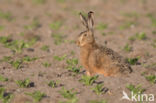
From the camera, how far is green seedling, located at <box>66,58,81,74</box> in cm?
634

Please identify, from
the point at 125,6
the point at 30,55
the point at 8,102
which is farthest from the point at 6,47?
the point at 125,6

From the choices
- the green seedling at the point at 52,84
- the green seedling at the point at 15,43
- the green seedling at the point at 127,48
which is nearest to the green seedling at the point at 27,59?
the green seedling at the point at 15,43

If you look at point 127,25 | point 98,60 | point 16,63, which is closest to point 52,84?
point 98,60

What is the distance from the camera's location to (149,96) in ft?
17.2

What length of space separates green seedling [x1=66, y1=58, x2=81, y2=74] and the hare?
7.5 inches

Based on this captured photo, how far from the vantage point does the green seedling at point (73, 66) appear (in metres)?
6.34

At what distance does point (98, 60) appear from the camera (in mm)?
6109

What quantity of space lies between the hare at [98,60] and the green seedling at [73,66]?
191 millimetres

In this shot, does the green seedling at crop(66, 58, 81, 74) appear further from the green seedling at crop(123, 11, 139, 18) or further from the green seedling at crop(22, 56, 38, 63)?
the green seedling at crop(123, 11, 139, 18)

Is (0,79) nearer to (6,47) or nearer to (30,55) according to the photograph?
(30,55)

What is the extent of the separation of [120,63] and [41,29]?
4.90 metres

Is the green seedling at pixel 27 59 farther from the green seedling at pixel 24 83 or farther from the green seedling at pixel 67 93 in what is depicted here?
the green seedling at pixel 67 93

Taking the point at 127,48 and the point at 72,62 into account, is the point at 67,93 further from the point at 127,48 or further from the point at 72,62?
the point at 127,48

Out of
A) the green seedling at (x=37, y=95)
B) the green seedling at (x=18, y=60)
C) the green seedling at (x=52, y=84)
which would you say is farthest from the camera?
the green seedling at (x=18, y=60)
